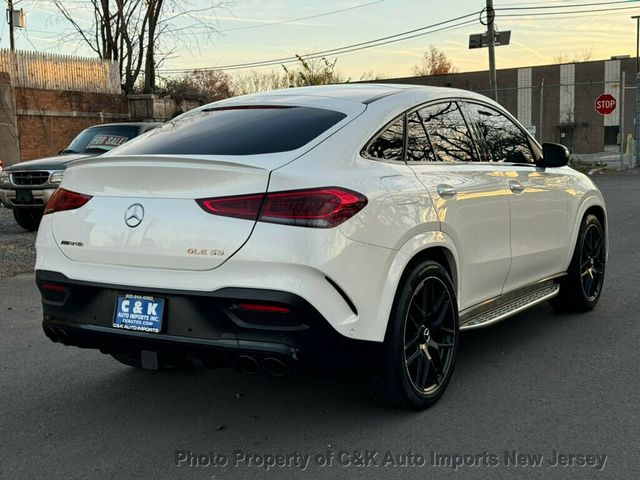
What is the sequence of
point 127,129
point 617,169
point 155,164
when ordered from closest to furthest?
point 155,164
point 127,129
point 617,169

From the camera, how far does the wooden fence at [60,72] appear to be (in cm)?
2278

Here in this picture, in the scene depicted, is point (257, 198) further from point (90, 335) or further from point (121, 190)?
point (90, 335)

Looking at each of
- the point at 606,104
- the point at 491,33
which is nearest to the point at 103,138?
the point at 491,33

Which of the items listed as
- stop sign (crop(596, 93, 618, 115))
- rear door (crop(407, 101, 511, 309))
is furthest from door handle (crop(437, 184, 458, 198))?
stop sign (crop(596, 93, 618, 115))

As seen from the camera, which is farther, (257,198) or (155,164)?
(155,164)

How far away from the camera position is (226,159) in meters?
3.49

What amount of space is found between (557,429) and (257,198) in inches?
75.9

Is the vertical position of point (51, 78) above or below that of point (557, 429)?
above

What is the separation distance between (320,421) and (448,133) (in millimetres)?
1943

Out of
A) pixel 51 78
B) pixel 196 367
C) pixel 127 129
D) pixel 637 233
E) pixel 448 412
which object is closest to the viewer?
pixel 448 412

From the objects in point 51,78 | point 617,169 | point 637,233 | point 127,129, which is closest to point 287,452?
point 637,233

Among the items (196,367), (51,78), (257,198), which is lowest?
(196,367)

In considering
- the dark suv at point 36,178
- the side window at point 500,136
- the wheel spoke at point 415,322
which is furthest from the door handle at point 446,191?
the dark suv at point 36,178

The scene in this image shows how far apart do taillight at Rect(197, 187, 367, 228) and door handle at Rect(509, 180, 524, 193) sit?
73.0 inches
